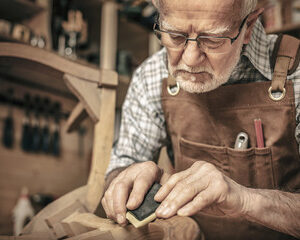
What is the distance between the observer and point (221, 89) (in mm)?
916

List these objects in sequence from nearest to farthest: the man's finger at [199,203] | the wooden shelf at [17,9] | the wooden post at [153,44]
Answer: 1. the man's finger at [199,203]
2. the wooden shelf at [17,9]
3. the wooden post at [153,44]

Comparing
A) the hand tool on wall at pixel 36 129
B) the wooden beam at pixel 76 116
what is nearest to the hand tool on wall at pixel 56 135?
the hand tool on wall at pixel 36 129

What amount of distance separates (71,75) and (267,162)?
58 centimetres

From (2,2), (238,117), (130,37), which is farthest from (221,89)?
(130,37)

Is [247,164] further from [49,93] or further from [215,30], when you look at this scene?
[49,93]

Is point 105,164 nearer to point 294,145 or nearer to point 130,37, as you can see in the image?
point 294,145

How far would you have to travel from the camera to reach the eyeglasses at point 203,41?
30.0 inches

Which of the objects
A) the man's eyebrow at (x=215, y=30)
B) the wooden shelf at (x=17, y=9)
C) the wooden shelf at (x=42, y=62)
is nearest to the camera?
the man's eyebrow at (x=215, y=30)

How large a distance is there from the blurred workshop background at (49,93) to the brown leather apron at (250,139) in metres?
0.89

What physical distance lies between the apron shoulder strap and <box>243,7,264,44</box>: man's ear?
3.6 inches

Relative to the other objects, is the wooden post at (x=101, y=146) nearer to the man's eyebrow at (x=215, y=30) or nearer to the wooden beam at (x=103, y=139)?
the wooden beam at (x=103, y=139)

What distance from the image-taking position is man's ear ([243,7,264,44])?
0.84 metres

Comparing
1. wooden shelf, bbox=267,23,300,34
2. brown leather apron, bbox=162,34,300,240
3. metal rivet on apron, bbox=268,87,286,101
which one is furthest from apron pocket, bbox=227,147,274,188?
wooden shelf, bbox=267,23,300,34

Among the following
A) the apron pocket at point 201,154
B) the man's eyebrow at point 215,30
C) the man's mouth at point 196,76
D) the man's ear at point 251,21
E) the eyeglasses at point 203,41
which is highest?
the man's ear at point 251,21
